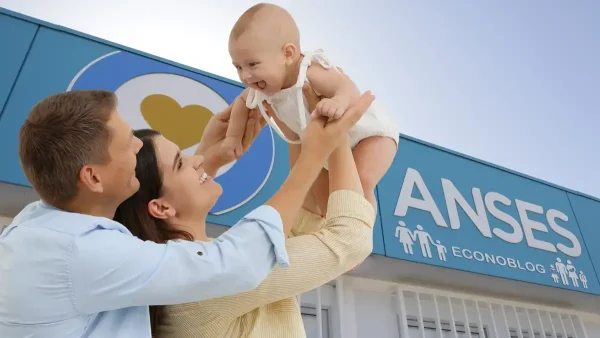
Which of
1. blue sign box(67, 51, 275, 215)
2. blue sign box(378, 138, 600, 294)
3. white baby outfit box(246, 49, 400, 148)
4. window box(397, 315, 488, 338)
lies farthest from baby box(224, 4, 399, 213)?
window box(397, 315, 488, 338)

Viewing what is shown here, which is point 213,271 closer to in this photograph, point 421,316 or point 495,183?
point 421,316

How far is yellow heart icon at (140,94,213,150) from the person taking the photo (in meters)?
1.36

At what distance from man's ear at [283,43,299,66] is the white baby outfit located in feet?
0.07

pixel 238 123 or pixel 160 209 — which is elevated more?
pixel 238 123

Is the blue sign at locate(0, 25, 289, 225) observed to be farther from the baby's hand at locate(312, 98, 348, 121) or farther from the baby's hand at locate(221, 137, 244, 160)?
the baby's hand at locate(312, 98, 348, 121)

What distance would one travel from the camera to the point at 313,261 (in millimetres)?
531

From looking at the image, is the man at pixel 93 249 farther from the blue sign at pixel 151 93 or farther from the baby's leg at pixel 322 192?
the blue sign at pixel 151 93

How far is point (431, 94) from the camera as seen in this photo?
2.04 m

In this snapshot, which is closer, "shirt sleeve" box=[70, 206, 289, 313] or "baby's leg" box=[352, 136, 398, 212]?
"shirt sleeve" box=[70, 206, 289, 313]

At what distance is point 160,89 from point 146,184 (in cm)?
91

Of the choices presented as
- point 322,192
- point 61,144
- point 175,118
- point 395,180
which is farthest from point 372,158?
point 395,180

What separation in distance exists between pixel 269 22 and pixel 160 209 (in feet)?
1.13

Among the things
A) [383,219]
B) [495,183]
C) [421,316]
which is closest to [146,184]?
[383,219]

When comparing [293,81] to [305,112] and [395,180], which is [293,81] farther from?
[395,180]
